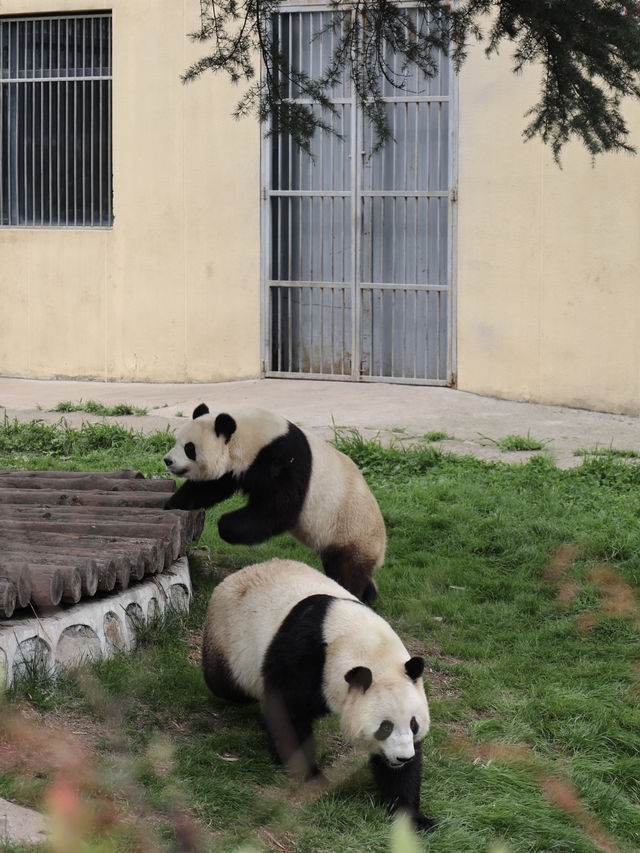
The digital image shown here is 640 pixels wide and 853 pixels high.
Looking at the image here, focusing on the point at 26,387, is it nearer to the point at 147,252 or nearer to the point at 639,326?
the point at 147,252

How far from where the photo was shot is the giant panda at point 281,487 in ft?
15.5

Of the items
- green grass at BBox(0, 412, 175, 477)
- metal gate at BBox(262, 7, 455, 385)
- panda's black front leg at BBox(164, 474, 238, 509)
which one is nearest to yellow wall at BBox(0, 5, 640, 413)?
metal gate at BBox(262, 7, 455, 385)

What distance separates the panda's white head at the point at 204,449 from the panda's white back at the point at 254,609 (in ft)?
2.37

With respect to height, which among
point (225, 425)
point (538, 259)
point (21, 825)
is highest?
point (538, 259)

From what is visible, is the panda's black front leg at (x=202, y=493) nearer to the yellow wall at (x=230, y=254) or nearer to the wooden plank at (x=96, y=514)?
the wooden plank at (x=96, y=514)

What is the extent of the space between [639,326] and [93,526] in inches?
273

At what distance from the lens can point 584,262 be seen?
10.3 m

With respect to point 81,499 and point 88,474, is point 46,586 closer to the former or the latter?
point 81,499

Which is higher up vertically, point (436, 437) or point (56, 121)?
point (56, 121)

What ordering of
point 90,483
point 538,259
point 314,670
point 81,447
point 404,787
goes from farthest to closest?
point 538,259 → point 81,447 → point 90,483 → point 314,670 → point 404,787

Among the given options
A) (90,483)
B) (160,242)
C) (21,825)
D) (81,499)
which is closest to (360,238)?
(160,242)

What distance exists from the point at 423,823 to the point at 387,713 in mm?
443

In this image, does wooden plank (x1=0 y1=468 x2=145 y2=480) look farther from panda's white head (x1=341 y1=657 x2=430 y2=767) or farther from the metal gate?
the metal gate

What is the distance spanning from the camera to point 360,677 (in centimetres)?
316
